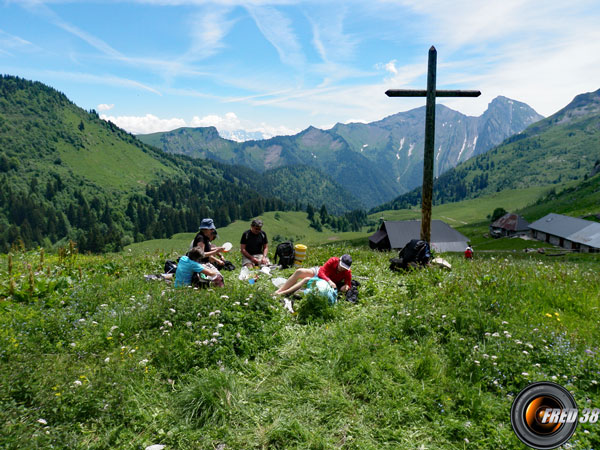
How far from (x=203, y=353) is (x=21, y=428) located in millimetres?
2472

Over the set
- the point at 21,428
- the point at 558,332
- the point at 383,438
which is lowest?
the point at 383,438

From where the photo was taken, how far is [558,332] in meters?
5.97

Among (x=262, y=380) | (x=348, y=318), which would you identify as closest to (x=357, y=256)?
(x=348, y=318)

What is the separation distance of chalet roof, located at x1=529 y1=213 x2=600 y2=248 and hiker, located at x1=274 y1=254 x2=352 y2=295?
327 feet

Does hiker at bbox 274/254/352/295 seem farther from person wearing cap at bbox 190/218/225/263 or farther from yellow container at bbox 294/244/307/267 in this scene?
yellow container at bbox 294/244/307/267

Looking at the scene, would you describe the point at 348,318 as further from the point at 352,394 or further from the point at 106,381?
the point at 106,381

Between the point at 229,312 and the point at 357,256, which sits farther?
the point at 357,256

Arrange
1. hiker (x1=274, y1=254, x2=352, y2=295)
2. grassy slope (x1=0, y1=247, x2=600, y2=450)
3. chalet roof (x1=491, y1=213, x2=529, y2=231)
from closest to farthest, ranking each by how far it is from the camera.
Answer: grassy slope (x1=0, y1=247, x2=600, y2=450) < hiker (x1=274, y1=254, x2=352, y2=295) < chalet roof (x1=491, y1=213, x2=529, y2=231)

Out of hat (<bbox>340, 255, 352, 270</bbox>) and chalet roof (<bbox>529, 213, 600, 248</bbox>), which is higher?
hat (<bbox>340, 255, 352, 270</bbox>)

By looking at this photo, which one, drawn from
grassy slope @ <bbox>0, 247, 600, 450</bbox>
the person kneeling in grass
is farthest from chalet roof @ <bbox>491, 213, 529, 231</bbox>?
the person kneeling in grass

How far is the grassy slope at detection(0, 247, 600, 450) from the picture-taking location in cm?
444

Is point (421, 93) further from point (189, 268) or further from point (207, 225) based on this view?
point (189, 268)

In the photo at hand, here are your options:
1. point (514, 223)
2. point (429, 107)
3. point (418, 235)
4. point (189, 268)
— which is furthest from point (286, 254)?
point (514, 223)
